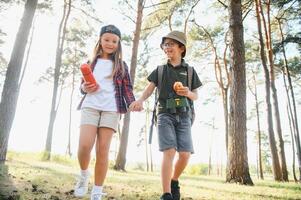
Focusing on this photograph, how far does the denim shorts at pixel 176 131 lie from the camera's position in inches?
154

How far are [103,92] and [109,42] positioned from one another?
613 millimetres

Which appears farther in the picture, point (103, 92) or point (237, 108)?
point (237, 108)

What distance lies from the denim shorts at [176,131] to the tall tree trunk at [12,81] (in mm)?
6113

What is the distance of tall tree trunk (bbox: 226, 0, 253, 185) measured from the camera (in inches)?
324

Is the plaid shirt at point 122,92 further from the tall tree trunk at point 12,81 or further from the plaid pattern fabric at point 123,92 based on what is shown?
the tall tree trunk at point 12,81

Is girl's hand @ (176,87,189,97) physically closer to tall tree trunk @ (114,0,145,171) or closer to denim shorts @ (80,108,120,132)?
denim shorts @ (80,108,120,132)

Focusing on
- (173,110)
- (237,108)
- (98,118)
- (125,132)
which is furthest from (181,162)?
(125,132)

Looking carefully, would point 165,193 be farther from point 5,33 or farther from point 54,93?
point 5,33

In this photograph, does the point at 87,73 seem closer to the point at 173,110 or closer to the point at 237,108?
the point at 173,110

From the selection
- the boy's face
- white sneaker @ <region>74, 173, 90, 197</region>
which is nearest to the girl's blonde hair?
the boy's face

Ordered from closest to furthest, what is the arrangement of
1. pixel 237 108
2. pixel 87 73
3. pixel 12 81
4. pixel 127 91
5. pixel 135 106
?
1. pixel 87 73
2. pixel 135 106
3. pixel 127 91
4. pixel 237 108
5. pixel 12 81

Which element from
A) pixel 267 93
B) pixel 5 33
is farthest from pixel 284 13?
pixel 5 33

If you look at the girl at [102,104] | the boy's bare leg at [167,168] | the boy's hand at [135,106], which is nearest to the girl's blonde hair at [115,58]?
the girl at [102,104]

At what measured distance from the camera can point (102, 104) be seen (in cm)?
374
